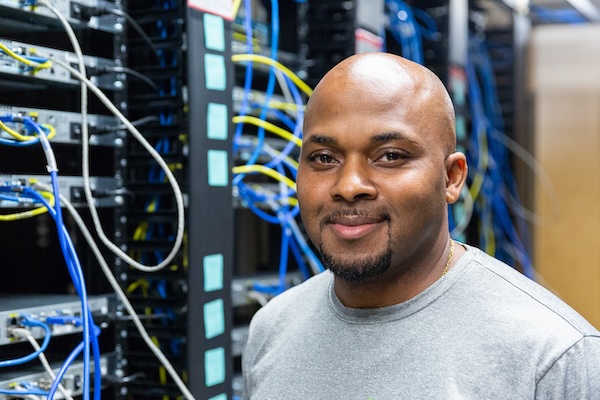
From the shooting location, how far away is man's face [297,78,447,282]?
1145 millimetres

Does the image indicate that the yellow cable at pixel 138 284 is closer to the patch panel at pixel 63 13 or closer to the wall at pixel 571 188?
the patch panel at pixel 63 13

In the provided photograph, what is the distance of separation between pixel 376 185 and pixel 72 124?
710mm

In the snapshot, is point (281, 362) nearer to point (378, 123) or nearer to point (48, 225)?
point (378, 123)

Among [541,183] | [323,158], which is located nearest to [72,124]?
[323,158]

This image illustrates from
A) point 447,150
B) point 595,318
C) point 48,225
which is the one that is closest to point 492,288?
point 447,150

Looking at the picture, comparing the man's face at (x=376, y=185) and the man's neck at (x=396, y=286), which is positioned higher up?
the man's face at (x=376, y=185)

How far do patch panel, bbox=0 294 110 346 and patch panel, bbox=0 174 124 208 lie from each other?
0.61ft

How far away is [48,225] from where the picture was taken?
174 cm

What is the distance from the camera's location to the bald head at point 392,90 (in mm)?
1176

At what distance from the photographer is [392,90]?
118cm

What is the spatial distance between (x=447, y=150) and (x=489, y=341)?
0.29 m

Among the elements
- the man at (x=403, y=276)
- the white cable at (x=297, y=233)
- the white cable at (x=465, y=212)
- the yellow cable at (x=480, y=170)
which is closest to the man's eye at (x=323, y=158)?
the man at (x=403, y=276)

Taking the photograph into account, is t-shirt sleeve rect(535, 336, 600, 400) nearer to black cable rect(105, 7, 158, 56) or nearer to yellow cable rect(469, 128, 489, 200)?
black cable rect(105, 7, 158, 56)

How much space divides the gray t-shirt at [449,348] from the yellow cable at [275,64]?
0.80 metres
